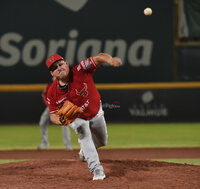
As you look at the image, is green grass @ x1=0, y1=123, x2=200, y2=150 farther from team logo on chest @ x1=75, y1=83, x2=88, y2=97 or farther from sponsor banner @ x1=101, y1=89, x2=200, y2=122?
team logo on chest @ x1=75, y1=83, x2=88, y2=97

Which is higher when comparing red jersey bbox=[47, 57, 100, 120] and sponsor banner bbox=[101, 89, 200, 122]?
red jersey bbox=[47, 57, 100, 120]

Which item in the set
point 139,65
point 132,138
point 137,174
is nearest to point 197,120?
point 139,65

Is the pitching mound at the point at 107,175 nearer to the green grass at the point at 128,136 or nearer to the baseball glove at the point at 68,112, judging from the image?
the baseball glove at the point at 68,112

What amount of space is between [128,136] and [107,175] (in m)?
5.40

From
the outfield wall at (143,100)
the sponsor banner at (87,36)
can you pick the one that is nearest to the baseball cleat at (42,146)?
the outfield wall at (143,100)

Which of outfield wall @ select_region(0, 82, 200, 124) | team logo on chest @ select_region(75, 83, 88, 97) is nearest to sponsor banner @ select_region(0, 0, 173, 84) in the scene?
outfield wall @ select_region(0, 82, 200, 124)

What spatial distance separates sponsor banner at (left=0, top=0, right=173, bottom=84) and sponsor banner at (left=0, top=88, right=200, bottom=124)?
0.83 meters

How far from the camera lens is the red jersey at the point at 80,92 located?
5660 mm

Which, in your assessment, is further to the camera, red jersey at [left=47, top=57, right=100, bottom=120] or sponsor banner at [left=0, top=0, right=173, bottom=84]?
sponsor banner at [left=0, top=0, right=173, bottom=84]

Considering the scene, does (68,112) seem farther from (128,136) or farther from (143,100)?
(143,100)

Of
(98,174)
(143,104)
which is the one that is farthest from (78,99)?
(143,104)

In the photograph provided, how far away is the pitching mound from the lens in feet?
17.9

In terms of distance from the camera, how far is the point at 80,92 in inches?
226

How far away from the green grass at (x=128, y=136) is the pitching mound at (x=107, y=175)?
2.81 meters
